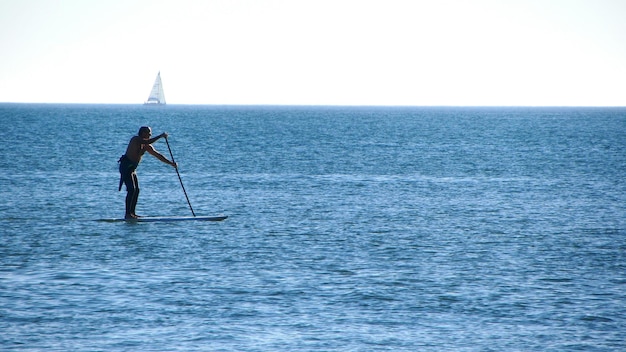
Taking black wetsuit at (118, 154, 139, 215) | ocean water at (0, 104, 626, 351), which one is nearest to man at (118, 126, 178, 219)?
black wetsuit at (118, 154, 139, 215)

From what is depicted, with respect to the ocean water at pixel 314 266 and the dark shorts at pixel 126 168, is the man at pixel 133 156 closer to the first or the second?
the dark shorts at pixel 126 168

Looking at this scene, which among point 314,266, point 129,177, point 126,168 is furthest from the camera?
point 129,177

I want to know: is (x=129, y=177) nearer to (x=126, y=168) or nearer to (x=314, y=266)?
(x=126, y=168)

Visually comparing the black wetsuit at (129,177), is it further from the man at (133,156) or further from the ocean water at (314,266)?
the ocean water at (314,266)

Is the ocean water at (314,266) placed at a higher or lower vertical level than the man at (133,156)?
lower

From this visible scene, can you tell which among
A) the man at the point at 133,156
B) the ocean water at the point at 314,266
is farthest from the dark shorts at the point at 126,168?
the ocean water at the point at 314,266

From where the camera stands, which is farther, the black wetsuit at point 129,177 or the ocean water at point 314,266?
the black wetsuit at point 129,177

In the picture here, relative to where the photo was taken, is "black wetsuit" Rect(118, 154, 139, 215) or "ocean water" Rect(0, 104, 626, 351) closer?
"ocean water" Rect(0, 104, 626, 351)

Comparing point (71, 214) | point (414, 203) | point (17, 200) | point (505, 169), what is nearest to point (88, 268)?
point (71, 214)

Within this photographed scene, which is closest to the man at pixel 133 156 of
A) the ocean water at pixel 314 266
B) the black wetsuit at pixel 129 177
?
the black wetsuit at pixel 129 177

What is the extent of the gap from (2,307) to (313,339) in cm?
578

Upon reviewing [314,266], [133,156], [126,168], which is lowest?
[314,266]

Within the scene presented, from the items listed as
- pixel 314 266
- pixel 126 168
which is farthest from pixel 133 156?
pixel 314 266

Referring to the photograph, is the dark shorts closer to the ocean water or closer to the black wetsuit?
the black wetsuit
